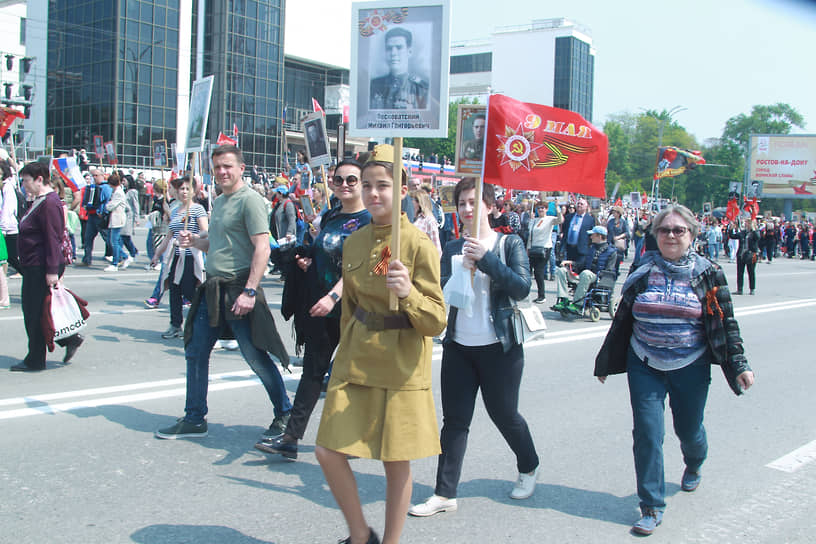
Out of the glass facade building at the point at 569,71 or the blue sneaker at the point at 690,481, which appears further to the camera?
the glass facade building at the point at 569,71

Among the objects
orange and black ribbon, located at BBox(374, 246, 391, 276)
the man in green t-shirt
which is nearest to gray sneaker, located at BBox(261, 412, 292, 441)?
the man in green t-shirt

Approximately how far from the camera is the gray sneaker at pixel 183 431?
5027mm

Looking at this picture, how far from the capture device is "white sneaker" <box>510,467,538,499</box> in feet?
13.9

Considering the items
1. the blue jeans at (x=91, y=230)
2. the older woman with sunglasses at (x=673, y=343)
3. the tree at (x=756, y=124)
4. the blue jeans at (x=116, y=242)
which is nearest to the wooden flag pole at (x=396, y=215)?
the older woman with sunglasses at (x=673, y=343)

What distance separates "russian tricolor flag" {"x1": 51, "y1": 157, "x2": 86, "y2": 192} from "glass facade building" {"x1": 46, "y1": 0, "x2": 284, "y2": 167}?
3611 cm

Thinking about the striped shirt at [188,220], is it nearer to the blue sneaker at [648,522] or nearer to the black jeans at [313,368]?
the black jeans at [313,368]

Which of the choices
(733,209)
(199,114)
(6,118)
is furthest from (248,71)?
(199,114)

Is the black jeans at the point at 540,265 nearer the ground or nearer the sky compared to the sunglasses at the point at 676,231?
nearer the ground

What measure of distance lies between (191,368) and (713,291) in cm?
337

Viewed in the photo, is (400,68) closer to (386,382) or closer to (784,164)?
(386,382)

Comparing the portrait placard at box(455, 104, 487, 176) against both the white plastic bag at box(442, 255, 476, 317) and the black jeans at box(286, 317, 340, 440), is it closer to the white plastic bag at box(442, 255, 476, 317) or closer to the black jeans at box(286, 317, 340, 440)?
the white plastic bag at box(442, 255, 476, 317)

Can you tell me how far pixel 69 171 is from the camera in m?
14.5

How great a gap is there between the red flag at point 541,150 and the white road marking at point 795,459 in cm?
226

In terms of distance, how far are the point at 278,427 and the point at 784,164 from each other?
6236cm
